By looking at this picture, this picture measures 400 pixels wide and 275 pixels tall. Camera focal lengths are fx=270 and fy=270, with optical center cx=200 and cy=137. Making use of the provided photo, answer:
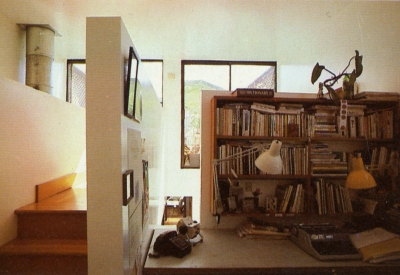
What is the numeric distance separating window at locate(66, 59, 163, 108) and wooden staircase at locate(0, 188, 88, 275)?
3.06 meters

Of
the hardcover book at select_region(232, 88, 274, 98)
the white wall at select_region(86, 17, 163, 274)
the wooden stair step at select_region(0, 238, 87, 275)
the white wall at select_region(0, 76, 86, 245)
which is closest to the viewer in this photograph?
the white wall at select_region(86, 17, 163, 274)

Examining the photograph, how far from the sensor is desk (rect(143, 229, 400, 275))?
1.75 m

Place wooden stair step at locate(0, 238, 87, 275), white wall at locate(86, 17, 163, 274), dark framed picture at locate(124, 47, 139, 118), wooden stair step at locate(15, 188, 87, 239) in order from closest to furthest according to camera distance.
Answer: white wall at locate(86, 17, 163, 274), dark framed picture at locate(124, 47, 139, 118), wooden stair step at locate(0, 238, 87, 275), wooden stair step at locate(15, 188, 87, 239)

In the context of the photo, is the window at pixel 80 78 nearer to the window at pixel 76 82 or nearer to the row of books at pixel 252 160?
the window at pixel 76 82

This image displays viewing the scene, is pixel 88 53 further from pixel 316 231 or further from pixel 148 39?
pixel 148 39

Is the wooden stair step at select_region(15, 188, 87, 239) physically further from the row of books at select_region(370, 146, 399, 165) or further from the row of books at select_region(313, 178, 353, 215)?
the row of books at select_region(370, 146, 399, 165)

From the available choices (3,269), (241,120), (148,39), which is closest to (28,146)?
(3,269)

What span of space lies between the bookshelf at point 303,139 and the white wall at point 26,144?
164cm

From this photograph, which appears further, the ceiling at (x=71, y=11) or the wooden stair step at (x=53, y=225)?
the ceiling at (x=71, y=11)

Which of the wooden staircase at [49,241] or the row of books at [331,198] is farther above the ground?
the row of books at [331,198]

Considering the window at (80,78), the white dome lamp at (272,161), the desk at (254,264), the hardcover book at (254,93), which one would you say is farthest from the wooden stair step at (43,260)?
the window at (80,78)

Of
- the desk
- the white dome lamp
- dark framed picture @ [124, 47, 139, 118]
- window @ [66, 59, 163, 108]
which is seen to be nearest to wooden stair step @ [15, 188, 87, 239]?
the desk

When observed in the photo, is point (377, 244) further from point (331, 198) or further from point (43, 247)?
point (43, 247)

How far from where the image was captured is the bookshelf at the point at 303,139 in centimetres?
243
